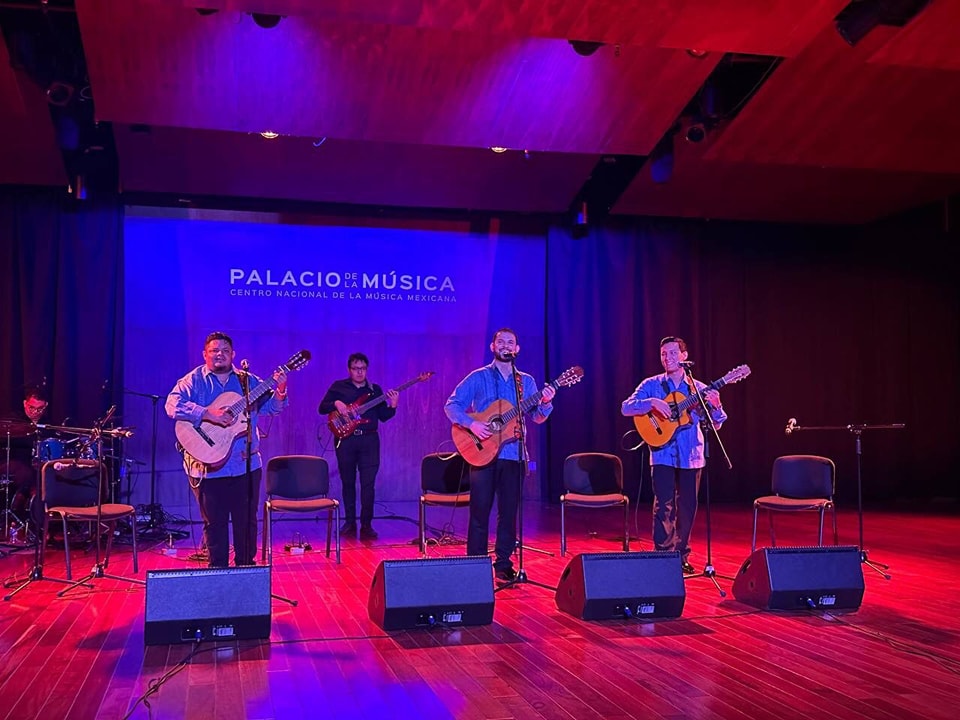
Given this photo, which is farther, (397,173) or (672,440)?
(397,173)

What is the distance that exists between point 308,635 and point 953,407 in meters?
10.8

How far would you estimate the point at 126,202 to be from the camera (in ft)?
33.4

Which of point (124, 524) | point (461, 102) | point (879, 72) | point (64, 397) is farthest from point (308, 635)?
point (879, 72)

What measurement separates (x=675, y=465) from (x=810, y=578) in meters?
1.37

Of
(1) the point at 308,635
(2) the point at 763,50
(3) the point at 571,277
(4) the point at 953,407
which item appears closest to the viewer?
(1) the point at 308,635

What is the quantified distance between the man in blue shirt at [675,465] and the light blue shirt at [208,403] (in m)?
2.58

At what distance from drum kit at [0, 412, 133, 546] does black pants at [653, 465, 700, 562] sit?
12.8ft

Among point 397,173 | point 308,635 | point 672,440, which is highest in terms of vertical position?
point 397,173

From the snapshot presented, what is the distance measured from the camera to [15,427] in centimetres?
756

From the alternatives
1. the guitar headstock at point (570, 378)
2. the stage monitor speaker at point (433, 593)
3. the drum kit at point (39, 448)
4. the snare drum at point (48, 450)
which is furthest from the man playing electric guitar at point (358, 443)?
the stage monitor speaker at point (433, 593)

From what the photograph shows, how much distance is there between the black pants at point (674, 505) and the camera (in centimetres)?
648

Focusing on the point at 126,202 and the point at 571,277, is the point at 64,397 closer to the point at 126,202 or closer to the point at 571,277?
the point at 126,202

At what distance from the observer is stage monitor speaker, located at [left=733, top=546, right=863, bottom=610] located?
17.5ft

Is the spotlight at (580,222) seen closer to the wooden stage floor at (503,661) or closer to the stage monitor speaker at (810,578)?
the wooden stage floor at (503,661)
